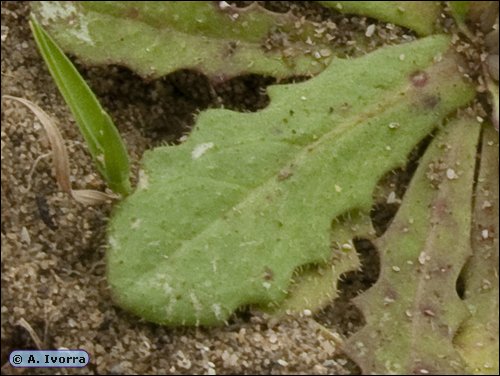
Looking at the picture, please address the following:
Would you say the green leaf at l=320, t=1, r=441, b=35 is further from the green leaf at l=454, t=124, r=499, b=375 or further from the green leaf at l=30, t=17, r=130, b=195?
the green leaf at l=30, t=17, r=130, b=195

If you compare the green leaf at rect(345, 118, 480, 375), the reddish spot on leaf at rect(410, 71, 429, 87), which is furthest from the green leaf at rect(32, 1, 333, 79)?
the green leaf at rect(345, 118, 480, 375)

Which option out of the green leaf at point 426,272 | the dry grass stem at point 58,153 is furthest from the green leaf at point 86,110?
the green leaf at point 426,272

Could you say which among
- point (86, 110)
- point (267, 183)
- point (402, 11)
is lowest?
point (267, 183)

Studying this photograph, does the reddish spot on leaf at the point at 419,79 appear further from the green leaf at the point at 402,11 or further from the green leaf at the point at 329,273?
the green leaf at the point at 329,273

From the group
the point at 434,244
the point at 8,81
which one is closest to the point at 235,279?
the point at 434,244

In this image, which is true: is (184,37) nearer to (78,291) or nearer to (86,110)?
(86,110)

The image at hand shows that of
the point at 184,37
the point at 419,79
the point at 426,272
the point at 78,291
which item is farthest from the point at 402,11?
the point at 78,291

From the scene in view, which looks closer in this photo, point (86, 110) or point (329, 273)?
point (86, 110)

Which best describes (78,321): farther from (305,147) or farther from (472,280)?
(472,280)
